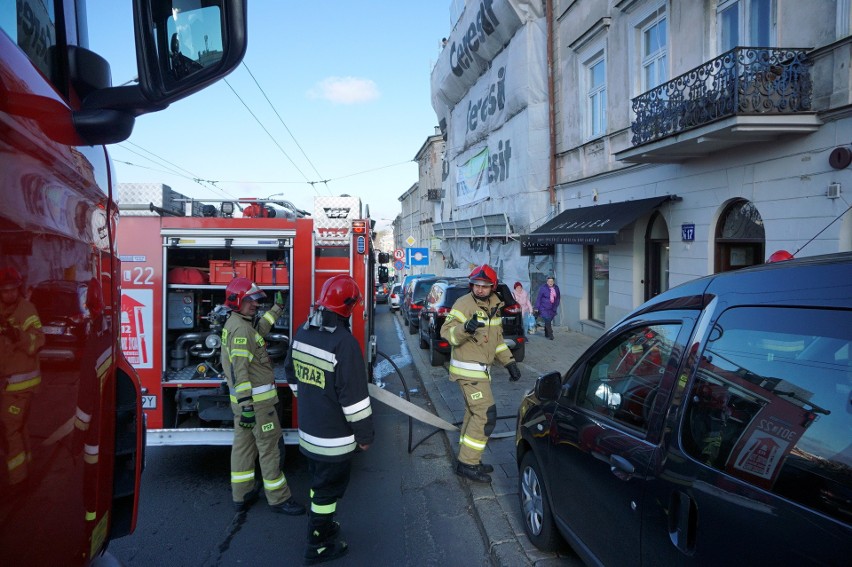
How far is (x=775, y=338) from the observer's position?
5.98ft

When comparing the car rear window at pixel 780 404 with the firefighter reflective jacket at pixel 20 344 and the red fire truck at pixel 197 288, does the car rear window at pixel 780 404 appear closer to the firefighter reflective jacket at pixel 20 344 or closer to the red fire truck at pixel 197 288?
the firefighter reflective jacket at pixel 20 344

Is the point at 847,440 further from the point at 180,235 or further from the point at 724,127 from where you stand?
the point at 724,127

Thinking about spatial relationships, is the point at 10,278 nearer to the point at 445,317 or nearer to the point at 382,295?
the point at 445,317

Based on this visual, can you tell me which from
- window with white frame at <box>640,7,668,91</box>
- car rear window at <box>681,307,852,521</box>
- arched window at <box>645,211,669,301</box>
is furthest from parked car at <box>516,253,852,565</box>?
window with white frame at <box>640,7,668,91</box>

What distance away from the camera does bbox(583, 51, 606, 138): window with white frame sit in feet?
46.8

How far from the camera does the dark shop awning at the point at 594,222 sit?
37.7 ft

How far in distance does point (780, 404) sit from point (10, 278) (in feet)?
7.07

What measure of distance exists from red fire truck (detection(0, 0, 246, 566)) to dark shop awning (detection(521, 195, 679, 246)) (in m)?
10.7

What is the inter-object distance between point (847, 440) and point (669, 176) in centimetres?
1071

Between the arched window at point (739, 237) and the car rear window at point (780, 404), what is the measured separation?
809 centimetres

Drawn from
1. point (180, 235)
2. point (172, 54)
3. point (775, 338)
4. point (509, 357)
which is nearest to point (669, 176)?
point (509, 357)

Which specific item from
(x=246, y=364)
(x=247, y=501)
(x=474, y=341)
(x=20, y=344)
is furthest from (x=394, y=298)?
(x=20, y=344)

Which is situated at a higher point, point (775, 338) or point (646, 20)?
point (646, 20)

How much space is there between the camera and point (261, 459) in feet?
15.1
